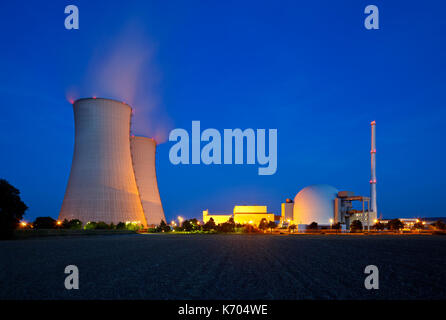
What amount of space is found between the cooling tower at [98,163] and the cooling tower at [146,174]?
11123 millimetres

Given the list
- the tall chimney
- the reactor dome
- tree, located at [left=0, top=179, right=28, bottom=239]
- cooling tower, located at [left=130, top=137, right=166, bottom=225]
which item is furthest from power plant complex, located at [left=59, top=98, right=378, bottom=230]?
the tall chimney

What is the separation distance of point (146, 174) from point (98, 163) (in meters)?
15.3

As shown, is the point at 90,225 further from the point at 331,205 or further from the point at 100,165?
the point at 331,205

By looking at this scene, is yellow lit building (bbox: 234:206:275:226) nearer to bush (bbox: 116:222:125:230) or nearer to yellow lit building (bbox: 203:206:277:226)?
yellow lit building (bbox: 203:206:277:226)

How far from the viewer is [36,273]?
7586mm

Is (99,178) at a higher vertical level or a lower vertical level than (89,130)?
lower

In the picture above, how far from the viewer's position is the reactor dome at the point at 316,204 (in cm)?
7138

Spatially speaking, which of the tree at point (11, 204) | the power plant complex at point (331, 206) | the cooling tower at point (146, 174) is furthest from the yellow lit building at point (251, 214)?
the tree at point (11, 204)

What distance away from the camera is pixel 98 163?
35.1 meters

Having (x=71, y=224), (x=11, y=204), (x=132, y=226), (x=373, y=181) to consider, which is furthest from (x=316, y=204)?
(x=11, y=204)
